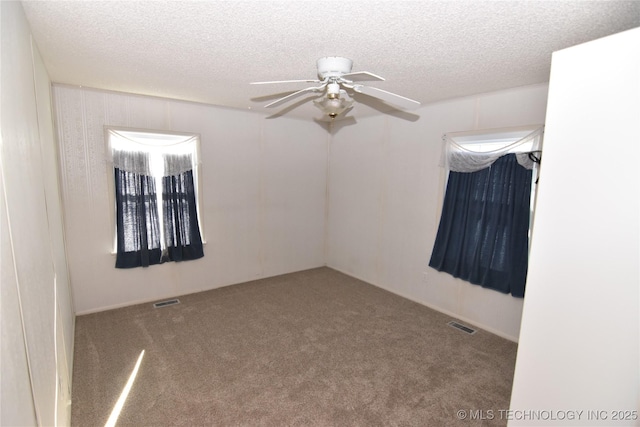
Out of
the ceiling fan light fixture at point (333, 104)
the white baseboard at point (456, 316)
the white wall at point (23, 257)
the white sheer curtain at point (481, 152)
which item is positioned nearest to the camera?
the white wall at point (23, 257)

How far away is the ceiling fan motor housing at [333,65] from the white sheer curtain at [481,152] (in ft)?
6.06

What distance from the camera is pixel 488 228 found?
3.32 metres

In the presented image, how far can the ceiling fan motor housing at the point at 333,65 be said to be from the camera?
2197 mm

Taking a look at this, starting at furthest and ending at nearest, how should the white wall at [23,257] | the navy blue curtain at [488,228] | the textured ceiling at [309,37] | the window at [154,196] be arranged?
the window at [154,196], the navy blue curtain at [488,228], the textured ceiling at [309,37], the white wall at [23,257]

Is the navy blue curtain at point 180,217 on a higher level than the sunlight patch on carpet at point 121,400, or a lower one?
higher

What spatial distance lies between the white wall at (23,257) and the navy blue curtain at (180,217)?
6.16ft

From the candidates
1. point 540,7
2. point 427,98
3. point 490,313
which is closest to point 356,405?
point 490,313

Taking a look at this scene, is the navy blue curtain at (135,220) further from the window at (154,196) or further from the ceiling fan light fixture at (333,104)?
the ceiling fan light fixture at (333,104)

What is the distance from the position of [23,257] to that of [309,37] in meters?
1.81

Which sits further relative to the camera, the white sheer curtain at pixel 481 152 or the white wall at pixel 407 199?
the white wall at pixel 407 199

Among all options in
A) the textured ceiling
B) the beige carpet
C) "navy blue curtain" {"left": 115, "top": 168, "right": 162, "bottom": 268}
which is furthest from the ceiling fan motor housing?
"navy blue curtain" {"left": 115, "top": 168, "right": 162, "bottom": 268}

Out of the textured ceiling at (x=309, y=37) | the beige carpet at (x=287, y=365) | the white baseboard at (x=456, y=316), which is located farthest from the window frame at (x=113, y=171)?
the white baseboard at (x=456, y=316)

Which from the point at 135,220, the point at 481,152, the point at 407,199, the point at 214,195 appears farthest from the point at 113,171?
the point at 481,152

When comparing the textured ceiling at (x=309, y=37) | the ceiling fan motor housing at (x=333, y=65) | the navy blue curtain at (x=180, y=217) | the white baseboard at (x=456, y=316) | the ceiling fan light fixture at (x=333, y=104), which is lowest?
the white baseboard at (x=456, y=316)
